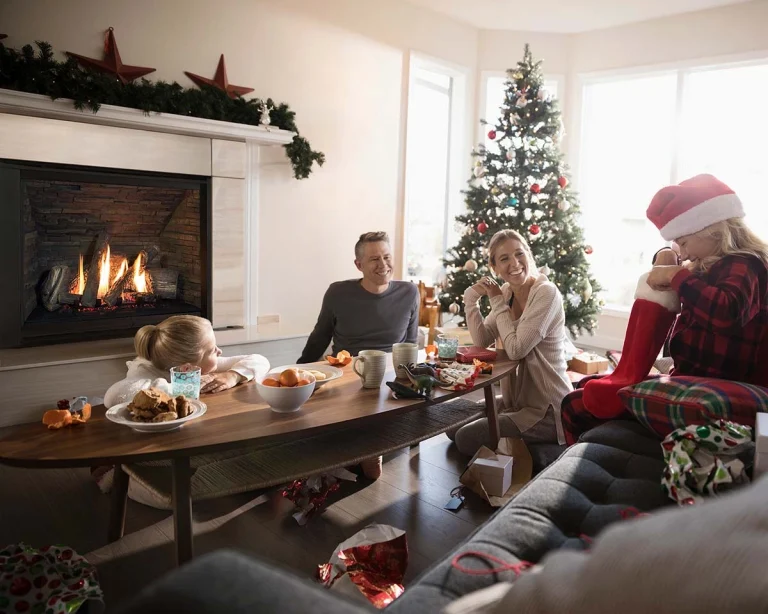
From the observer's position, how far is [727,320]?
1.91 meters

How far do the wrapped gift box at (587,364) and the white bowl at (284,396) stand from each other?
286 centimetres

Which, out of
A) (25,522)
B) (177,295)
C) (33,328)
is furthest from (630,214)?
(25,522)

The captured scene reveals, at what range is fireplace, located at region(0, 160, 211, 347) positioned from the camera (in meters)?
3.34

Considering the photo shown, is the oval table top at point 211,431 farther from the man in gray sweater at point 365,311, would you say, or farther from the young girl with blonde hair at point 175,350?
the man in gray sweater at point 365,311

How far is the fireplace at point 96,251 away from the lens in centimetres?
334

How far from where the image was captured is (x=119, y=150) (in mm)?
3609

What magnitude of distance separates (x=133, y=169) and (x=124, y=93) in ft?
1.35

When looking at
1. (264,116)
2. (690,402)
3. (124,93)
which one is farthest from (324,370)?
(264,116)

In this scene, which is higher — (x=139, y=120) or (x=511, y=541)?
(x=139, y=120)

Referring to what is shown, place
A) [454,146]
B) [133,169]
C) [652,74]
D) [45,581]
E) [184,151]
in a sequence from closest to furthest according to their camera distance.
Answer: [45,581], [133,169], [184,151], [652,74], [454,146]

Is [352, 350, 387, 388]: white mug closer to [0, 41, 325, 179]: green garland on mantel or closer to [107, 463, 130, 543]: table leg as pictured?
[107, 463, 130, 543]: table leg

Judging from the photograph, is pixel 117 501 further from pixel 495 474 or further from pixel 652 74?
pixel 652 74

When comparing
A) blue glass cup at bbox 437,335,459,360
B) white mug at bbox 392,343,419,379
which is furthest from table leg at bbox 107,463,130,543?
blue glass cup at bbox 437,335,459,360

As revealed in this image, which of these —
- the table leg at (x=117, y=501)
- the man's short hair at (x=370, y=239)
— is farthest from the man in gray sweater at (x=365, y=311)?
the table leg at (x=117, y=501)
